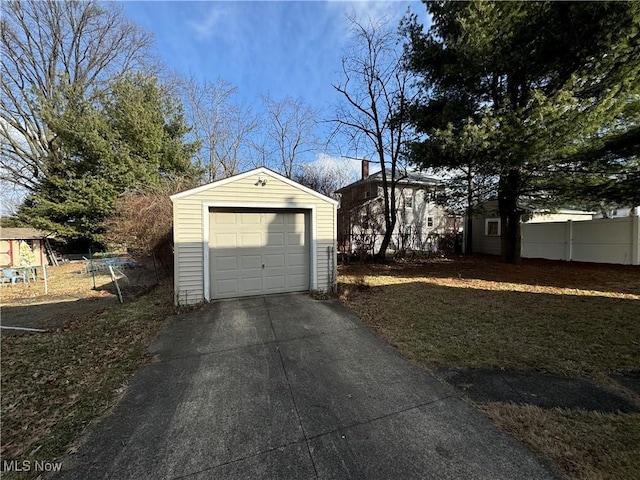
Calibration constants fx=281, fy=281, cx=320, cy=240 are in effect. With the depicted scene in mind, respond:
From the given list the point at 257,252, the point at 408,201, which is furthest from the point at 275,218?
the point at 408,201

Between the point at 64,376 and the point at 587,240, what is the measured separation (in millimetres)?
17458

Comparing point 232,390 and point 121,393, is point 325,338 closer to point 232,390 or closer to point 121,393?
point 232,390

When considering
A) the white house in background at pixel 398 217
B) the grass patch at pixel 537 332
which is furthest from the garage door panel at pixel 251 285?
the white house in background at pixel 398 217

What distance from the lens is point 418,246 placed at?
18172 mm

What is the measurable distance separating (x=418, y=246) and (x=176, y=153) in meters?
16.2

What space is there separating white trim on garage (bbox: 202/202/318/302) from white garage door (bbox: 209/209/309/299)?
15 cm

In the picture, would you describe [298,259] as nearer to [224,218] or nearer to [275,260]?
[275,260]

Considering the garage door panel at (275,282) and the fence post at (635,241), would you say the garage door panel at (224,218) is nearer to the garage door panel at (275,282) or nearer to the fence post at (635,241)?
the garage door panel at (275,282)

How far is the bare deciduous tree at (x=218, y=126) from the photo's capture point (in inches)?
731

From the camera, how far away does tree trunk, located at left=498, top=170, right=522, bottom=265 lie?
34.0 ft

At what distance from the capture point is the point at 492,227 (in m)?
17.2

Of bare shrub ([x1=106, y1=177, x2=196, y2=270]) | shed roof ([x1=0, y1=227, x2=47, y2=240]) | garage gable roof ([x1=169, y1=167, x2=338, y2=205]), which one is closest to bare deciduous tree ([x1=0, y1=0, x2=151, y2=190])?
shed roof ([x1=0, y1=227, x2=47, y2=240])

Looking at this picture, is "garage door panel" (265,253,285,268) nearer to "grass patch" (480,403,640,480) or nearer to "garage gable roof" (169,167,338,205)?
"garage gable roof" (169,167,338,205)

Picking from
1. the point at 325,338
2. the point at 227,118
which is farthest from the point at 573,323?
the point at 227,118
